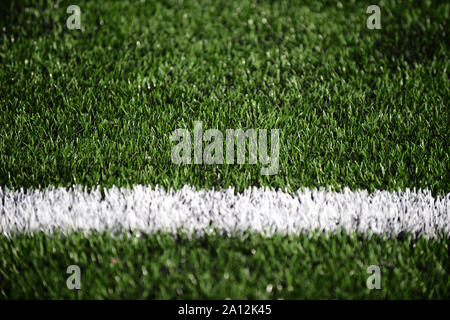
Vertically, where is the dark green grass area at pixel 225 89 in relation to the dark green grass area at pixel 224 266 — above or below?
above

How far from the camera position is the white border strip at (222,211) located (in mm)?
1947

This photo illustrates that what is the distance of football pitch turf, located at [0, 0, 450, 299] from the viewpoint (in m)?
1.78

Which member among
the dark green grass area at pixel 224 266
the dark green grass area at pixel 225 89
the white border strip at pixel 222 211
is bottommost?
the dark green grass area at pixel 224 266

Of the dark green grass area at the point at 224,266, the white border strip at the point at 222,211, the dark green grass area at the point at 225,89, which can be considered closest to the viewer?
the dark green grass area at the point at 224,266

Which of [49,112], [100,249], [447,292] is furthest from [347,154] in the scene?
[49,112]

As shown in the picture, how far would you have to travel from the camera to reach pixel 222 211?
2.02 metres

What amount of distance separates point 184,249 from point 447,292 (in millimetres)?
1191

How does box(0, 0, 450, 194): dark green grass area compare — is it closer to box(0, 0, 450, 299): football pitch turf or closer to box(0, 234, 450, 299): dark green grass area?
box(0, 0, 450, 299): football pitch turf

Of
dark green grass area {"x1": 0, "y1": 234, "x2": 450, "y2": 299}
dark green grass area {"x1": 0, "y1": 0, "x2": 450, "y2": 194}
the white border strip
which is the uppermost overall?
dark green grass area {"x1": 0, "y1": 0, "x2": 450, "y2": 194}

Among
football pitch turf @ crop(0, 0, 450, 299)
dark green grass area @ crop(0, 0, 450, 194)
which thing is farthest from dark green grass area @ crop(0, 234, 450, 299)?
dark green grass area @ crop(0, 0, 450, 194)

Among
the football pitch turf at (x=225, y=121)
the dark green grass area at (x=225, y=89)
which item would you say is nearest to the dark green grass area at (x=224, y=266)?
the football pitch turf at (x=225, y=121)

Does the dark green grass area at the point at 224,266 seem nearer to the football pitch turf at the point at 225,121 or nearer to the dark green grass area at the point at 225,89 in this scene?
the football pitch turf at the point at 225,121

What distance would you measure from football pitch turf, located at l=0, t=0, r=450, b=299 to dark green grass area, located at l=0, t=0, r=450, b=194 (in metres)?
0.01
